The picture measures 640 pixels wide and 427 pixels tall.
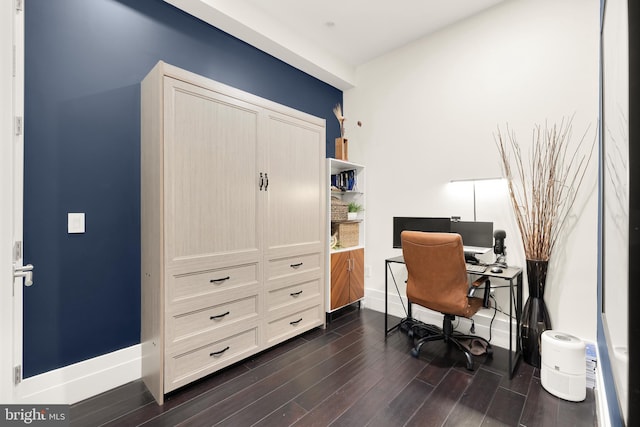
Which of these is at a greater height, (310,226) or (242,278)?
(310,226)

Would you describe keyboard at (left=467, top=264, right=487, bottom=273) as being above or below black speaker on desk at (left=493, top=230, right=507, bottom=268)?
below

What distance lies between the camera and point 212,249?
212cm

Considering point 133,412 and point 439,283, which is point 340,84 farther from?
point 133,412

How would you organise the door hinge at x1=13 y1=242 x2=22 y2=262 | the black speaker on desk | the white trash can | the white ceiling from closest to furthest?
the door hinge at x1=13 y1=242 x2=22 y2=262
the white trash can
the black speaker on desk
the white ceiling

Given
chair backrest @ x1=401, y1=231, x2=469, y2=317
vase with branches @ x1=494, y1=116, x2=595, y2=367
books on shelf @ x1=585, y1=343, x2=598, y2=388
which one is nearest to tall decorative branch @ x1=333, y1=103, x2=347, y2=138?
chair backrest @ x1=401, y1=231, x2=469, y2=317

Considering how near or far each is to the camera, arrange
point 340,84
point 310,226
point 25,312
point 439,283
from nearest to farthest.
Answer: point 25,312 → point 439,283 → point 310,226 → point 340,84

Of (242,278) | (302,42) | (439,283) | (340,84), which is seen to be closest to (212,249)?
(242,278)

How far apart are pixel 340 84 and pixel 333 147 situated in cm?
82

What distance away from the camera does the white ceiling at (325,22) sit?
2.62 meters

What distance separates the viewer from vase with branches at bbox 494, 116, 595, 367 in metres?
2.28

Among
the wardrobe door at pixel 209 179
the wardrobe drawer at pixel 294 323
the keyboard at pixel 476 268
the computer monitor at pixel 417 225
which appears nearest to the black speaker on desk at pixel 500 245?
the keyboard at pixel 476 268

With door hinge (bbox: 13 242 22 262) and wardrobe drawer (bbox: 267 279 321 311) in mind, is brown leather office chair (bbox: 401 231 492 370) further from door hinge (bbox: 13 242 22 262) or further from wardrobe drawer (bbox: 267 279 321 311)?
door hinge (bbox: 13 242 22 262)

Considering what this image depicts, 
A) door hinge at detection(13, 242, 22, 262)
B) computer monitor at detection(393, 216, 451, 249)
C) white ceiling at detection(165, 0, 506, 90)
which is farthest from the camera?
computer monitor at detection(393, 216, 451, 249)

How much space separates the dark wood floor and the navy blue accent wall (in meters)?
0.52
